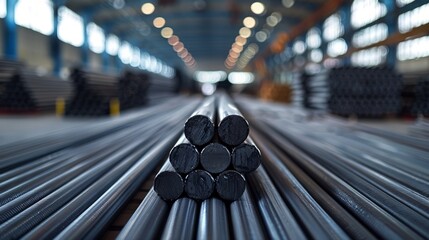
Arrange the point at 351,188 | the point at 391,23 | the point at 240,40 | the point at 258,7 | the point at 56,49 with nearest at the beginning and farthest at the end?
the point at 351,188 → the point at 391,23 → the point at 56,49 → the point at 258,7 → the point at 240,40

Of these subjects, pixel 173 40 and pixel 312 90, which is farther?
pixel 173 40

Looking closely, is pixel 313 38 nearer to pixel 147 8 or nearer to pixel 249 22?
pixel 249 22

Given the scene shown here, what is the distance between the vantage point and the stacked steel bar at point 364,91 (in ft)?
25.8

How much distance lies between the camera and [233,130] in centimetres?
184

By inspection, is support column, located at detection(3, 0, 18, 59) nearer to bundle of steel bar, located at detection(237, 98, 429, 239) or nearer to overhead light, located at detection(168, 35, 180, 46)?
bundle of steel bar, located at detection(237, 98, 429, 239)

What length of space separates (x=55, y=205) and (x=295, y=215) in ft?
4.22

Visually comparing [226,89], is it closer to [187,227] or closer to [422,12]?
[422,12]

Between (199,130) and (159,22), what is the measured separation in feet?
60.1

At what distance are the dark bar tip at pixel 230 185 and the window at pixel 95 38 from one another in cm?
1744

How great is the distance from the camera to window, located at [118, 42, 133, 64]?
2361 centimetres

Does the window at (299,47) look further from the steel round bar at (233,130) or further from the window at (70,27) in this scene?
the steel round bar at (233,130)

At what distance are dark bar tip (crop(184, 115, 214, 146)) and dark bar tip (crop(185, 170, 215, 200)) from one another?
0.16 metres

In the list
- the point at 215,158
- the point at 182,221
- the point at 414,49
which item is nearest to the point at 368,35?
the point at 414,49

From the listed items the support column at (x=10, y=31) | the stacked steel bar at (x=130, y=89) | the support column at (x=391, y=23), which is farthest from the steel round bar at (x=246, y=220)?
the support column at (x=10, y=31)
